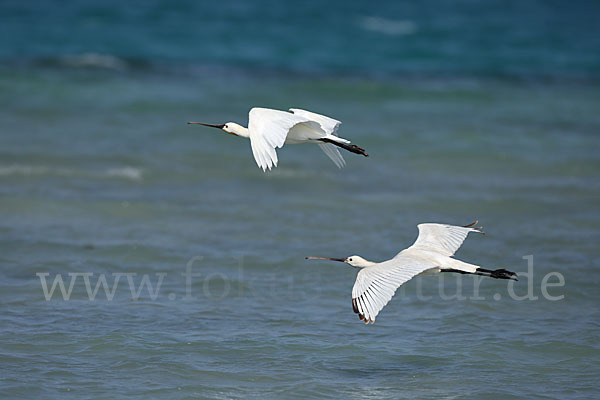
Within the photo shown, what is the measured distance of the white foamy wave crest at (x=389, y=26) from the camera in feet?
105

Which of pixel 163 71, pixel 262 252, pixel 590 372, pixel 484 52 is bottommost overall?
pixel 590 372

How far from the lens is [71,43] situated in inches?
1045

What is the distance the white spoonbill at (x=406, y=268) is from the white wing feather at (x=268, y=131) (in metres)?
0.89

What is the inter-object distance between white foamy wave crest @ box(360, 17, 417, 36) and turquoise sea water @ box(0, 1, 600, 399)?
6259 millimetres

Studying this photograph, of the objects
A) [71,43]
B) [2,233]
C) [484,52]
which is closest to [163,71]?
[71,43]

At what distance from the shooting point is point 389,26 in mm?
33188

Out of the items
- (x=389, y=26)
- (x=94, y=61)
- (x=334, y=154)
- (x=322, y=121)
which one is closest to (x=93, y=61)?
(x=94, y=61)

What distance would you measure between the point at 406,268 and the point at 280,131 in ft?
4.54

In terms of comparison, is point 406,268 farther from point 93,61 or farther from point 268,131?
point 93,61

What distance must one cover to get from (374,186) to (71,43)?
15738 mm

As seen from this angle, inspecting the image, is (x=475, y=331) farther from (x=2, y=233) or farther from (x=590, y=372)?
(x=2, y=233)

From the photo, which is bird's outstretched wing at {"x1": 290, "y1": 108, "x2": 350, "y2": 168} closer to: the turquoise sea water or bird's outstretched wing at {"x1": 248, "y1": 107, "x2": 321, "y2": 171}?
bird's outstretched wing at {"x1": 248, "y1": 107, "x2": 321, "y2": 171}

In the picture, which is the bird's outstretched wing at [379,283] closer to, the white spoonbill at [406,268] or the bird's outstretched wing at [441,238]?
the white spoonbill at [406,268]

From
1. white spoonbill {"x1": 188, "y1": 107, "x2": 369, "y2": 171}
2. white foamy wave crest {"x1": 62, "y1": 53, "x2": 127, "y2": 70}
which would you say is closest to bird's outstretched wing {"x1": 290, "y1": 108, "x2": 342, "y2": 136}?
white spoonbill {"x1": 188, "y1": 107, "x2": 369, "y2": 171}
